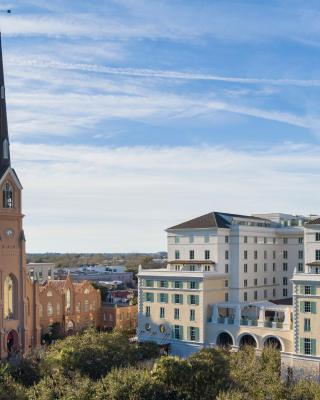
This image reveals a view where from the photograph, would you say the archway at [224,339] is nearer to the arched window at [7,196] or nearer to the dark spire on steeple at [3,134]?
the arched window at [7,196]

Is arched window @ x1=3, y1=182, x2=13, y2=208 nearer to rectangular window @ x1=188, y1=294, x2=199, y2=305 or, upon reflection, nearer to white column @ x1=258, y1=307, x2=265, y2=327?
rectangular window @ x1=188, y1=294, x2=199, y2=305

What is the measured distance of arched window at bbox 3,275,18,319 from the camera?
64912mm

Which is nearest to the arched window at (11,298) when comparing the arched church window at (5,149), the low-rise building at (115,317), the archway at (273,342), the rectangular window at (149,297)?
the arched church window at (5,149)

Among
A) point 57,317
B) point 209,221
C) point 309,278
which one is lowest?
point 57,317

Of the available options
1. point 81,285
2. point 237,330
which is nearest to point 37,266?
point 81,285

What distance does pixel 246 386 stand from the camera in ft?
119

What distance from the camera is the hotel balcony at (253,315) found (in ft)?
202

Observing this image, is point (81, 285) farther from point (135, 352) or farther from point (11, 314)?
point (135, 352)

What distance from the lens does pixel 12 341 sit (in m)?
65.1

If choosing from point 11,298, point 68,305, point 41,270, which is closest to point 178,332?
point 11,298

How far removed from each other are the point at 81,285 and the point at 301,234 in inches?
1229

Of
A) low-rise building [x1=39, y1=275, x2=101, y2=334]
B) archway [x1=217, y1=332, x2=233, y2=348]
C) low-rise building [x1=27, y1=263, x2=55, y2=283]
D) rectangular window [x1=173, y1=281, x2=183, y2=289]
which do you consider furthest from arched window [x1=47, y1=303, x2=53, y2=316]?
low-rise building [x1=27, y1=263, x2=55, y2=283]

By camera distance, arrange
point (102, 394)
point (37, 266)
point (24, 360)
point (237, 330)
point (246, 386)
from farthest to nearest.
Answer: point (37, 266)
point (237, 330)
point (24, 360)
point (246, 386)
point (102, 394)

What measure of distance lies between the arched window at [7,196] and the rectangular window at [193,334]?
23943 millimetres
